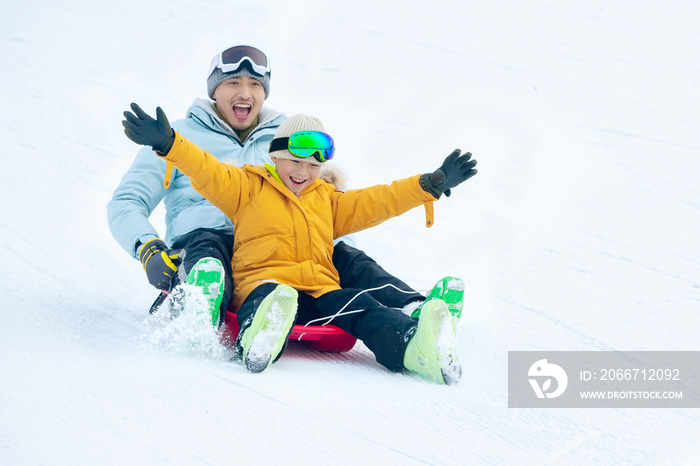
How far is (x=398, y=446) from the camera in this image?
53.9 inches

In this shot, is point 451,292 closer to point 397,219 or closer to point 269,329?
point 269,329

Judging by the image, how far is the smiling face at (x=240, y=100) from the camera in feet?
8.54

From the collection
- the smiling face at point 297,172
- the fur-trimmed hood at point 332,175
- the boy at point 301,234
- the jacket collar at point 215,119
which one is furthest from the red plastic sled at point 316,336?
the jacket collar at point 215,119

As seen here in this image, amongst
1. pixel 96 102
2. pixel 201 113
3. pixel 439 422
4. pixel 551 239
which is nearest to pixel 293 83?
pixel 96 102

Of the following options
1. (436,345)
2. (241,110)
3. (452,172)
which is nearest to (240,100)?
(241,110)

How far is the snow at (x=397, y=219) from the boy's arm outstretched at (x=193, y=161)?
48 cm

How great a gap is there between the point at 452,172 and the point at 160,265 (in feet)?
3.29

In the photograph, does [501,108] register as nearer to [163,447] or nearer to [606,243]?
[606,243]

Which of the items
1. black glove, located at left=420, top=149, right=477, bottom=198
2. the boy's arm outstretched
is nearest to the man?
the boy's arm outstretched

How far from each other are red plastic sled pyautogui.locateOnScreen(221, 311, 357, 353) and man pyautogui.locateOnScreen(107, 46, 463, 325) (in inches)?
3.0

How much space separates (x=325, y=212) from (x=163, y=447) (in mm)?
1169

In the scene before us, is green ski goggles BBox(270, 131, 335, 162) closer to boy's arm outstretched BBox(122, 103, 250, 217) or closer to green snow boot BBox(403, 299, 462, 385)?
boy's arm outstretched BBox(122, 103, 250, 217)

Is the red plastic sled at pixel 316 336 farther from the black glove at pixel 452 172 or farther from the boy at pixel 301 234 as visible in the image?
the black glove at pixel 452 172

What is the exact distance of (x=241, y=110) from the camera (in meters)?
2.64
